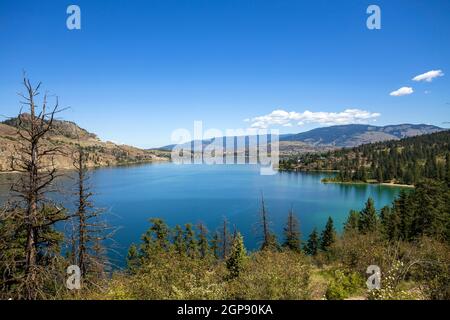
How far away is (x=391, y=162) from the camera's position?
132500mm

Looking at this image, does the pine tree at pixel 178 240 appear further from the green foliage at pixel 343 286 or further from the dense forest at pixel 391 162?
the dense forest at pixel 391 162

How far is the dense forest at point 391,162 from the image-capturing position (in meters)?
120

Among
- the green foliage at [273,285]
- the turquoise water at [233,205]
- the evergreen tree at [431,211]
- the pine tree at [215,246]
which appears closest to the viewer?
the green foliage at [273,285]

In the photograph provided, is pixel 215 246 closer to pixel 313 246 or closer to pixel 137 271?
pixel 313 246

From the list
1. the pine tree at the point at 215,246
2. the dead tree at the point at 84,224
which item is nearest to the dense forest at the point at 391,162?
the pine tree at the point at 215,246

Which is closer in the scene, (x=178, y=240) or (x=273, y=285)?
(x=273, y=285)

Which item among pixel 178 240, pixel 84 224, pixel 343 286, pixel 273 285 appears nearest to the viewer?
pixel 273 285

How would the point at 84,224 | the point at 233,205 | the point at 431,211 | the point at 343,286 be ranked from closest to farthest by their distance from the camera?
the point at 84,224
the point at 343,286
the point at 431,211
the point at 233,205

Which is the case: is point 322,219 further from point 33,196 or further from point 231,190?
point 33,196

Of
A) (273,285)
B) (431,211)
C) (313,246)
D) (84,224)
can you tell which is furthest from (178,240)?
(273,285)

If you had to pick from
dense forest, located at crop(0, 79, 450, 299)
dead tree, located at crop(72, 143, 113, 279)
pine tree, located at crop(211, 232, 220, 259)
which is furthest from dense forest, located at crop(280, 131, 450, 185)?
dead tree, located at crop(72, 143, 113, 279)
